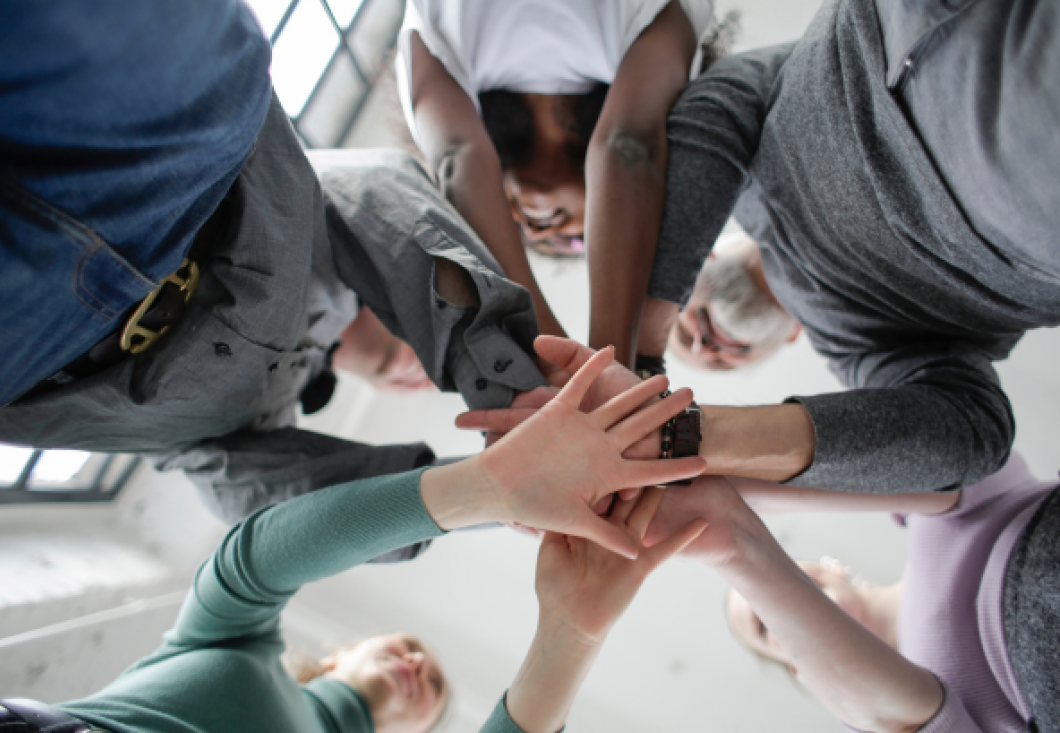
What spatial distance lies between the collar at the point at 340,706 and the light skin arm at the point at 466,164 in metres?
0.85

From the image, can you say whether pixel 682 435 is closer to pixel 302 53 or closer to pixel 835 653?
pixel 835 653

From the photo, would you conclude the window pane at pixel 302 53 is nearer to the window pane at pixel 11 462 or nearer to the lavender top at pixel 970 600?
the window pane at pixel 11 462

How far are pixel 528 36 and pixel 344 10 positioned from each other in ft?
4.48

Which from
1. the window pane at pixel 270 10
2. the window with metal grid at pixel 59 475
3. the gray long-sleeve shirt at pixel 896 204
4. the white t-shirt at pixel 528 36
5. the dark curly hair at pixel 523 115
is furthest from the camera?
the window pane at pixel 270 10

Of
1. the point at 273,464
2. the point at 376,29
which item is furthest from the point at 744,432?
the point at 376,29

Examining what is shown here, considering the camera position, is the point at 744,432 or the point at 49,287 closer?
the point at 49,287

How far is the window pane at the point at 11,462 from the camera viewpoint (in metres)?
1.33

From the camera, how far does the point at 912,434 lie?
0.63m

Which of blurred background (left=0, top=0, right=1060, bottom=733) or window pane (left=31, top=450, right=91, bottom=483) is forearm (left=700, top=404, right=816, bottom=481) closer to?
blurred background (left=0, top=0, right=1060, bottom=733)

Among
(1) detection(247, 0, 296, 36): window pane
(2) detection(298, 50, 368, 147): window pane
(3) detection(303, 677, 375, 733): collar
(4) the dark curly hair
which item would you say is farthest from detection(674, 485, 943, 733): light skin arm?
(2) detection(298, 50, 368, 147): window pane

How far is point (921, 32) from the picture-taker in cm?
48

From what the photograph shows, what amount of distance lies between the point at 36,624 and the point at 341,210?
110 cm

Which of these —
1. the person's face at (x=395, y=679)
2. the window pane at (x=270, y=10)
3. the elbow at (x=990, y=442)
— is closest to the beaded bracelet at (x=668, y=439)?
the elbow at (x=990, y=442)

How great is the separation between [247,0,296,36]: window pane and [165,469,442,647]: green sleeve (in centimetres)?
157
